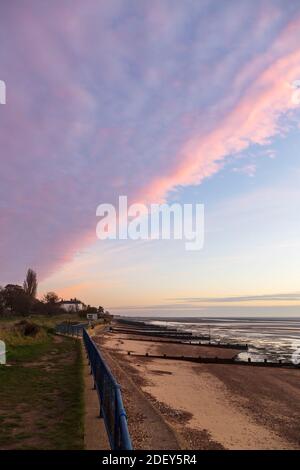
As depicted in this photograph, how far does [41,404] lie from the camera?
35.5ft

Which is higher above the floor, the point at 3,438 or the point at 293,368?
the point at 3,438

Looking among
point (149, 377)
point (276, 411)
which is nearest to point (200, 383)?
point (149, 377)

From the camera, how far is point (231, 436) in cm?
1117

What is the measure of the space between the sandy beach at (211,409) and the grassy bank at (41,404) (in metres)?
1.60

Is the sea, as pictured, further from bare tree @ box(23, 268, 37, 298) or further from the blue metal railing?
bare tree @ box(23, 268, 37, 298)

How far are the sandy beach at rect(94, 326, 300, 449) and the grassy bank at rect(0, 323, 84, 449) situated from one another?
1.60 metres

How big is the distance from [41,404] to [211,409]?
23.0 feet

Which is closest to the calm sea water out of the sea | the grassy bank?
the sea

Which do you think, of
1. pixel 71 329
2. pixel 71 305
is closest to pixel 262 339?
pixel 71 329

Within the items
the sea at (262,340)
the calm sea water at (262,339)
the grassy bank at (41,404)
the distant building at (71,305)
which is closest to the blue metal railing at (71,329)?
the sea at (262,340)

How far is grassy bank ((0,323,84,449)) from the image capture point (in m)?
7.71

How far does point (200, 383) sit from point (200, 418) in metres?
8.35
